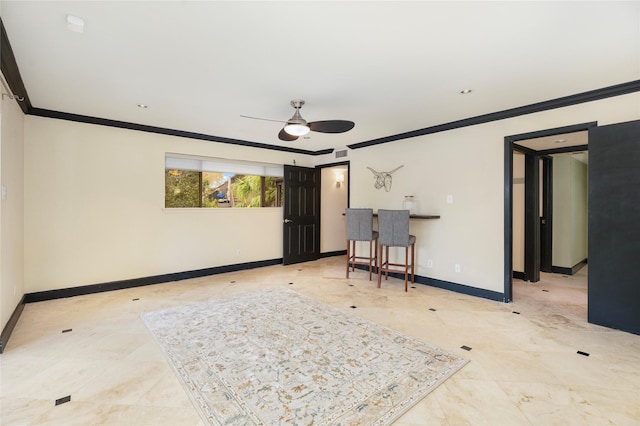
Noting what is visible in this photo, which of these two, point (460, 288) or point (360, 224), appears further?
point (360, 224)

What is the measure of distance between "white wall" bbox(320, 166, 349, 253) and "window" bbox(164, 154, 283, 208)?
3.97 ft

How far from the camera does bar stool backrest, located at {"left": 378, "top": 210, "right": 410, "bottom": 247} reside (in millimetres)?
4383

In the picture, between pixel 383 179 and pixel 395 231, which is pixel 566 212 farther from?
pixel 395 231

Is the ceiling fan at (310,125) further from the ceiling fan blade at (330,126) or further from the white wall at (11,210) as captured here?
the white wall at (11,210)

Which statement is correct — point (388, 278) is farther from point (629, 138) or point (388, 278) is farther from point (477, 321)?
point (629, 138)

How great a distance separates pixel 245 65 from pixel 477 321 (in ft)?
11.3

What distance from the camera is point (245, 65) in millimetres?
2607

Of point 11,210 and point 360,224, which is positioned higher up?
point 11,210

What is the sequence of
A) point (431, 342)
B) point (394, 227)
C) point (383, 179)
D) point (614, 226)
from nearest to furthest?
point (431, 342), point (614, 226), point (394, 227), point (383, 179)

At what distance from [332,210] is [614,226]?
198 inches

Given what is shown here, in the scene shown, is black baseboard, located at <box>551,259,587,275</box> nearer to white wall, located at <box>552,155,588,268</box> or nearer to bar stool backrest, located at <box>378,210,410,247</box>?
white wall, located at <box>552,155,588,268</box>

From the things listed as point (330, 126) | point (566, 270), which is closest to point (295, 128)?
point (330, 126)

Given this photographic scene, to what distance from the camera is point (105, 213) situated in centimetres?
426

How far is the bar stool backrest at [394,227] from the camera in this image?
14.4 feet
